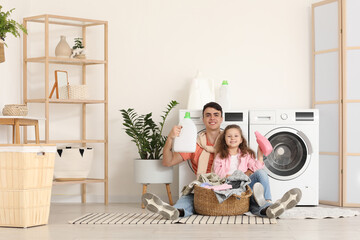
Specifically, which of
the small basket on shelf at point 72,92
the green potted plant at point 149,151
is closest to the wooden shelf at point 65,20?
the small basket on shelf at point 72,92

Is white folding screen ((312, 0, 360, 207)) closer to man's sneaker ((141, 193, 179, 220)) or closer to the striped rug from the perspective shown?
the striped rug

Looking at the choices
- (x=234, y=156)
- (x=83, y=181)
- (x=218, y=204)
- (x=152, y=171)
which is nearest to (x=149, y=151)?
(x=152, y=171)

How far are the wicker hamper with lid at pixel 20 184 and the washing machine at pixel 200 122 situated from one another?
1433mm

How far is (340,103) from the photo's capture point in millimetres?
4426

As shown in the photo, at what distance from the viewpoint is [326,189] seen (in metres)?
4.56

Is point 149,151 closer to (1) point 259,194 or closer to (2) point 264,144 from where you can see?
(2) point 264,144

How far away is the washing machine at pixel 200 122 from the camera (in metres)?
4.40

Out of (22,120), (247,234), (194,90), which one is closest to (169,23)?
(194,90)

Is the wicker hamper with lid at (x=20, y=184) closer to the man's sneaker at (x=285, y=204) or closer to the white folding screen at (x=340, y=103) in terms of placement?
the man's sneaker at (x=285, y=204)

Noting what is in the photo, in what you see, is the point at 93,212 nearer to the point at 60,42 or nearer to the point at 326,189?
the point at 60,42

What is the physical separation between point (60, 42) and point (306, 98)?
226cm

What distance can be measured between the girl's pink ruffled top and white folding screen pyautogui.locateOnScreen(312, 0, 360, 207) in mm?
809

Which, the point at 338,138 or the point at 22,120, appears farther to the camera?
the point at 338,138

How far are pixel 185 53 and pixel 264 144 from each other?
1316mm
